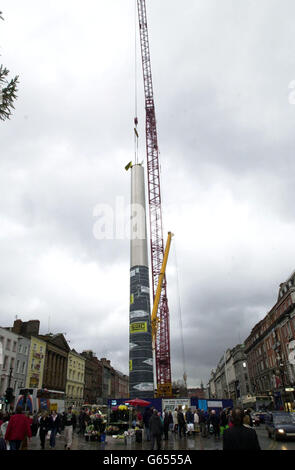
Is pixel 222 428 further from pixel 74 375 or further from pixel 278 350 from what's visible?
pixel 74 375

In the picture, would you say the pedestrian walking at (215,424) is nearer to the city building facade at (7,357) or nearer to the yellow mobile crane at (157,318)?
the yellow mobile crane at (157,318)

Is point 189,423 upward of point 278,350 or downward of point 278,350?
downward

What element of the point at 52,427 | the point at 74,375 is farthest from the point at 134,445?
the point at 74,375

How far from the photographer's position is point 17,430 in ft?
33.5

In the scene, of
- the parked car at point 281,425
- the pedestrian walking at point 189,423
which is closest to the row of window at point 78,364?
the pedestrian walking at point 189,423

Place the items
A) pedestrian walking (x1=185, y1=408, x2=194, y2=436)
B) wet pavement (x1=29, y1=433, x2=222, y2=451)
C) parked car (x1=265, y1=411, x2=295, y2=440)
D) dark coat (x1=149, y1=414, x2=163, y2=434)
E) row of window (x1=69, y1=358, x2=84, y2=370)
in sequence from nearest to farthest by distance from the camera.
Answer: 1. dark coat (x1=149, y1=414, x2=163, y2=434)
2. wet pavement (x1=29, y1=433, x2=222, y2=451)
3. parked car (x1=265, y1=411, x2=295, y2=440)
4. pedestrian walking (x1=185, y1=408, x2=194, y2=436)
5. row of window (x1=69, y1=358, x2=84, y2=370)

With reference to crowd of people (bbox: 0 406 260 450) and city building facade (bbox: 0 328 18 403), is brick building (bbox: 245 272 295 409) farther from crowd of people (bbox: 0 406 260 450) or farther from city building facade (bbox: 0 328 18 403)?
city building facade (bbox: 0 328 18 403)

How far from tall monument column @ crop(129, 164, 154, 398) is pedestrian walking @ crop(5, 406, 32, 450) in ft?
106

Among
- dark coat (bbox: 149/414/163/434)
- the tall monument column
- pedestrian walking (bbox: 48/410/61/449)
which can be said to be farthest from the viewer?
the tall monument column

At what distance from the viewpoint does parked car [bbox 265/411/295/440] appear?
20.3m

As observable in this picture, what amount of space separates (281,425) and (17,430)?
17.3 meters

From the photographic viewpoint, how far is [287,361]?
60.2 meters

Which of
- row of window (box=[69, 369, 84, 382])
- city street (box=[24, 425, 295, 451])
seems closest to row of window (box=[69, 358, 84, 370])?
row of window (box=[69, 369, 84, 382])
